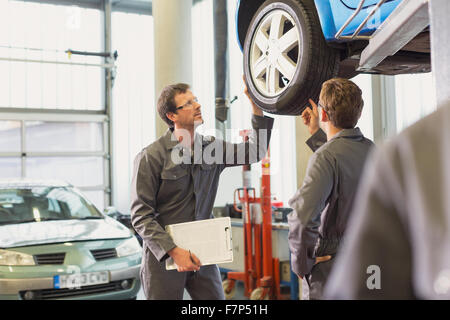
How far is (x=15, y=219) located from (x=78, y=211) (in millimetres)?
611

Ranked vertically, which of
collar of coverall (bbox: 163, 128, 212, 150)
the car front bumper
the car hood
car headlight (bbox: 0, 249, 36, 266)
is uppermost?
collar of coverall (bbox: 163, 128, 212, 150)

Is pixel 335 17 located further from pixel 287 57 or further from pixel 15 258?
pixel 15 258

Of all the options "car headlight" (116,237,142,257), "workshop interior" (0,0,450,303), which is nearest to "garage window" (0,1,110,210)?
"workshop interior" (0,0,450,303)

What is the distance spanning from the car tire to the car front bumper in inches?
97.7

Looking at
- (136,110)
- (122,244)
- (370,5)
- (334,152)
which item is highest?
(136,110)

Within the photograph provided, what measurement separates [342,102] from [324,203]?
371 millimetres

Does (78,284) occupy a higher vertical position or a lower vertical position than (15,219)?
lower

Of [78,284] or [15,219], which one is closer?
[78,284]

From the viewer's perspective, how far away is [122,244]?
15.1ft

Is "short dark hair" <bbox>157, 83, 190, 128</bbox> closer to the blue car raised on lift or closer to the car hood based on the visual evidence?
the blue car raised on lift

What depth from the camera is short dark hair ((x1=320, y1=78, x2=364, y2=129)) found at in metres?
1.85
